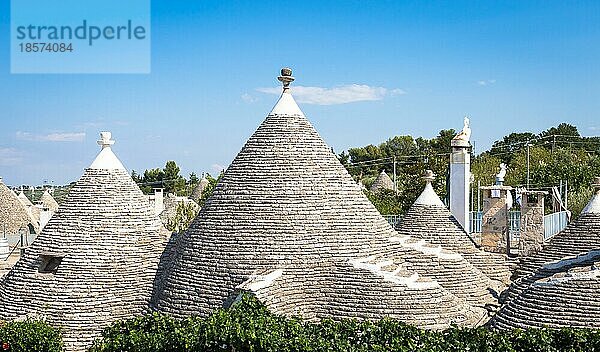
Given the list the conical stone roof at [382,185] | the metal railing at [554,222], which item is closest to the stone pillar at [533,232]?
the metal railing at [554,222]

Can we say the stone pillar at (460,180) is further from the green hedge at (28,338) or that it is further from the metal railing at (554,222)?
the green hedge at (28,338)

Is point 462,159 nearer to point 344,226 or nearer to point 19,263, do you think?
point 344,226

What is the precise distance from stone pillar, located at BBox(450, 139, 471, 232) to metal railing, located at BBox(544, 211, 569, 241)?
3054 millimetres

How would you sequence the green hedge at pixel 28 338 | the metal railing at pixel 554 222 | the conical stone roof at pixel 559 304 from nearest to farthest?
the conical stone roof at pixel 559 304 < the green hedge at pixel 28 338 < the metal railing at pixel 554 222

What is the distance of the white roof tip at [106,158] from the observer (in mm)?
14539

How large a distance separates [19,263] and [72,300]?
6.21ft

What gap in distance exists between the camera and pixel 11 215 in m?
38.0

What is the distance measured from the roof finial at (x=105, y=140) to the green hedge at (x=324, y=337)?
5.32 meters

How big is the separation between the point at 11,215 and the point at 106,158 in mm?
26369

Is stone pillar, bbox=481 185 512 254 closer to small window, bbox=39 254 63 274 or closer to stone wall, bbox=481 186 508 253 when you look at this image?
stone wall, bbox=481 186 508 253

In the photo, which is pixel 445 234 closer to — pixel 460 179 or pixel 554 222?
pixel 460 179

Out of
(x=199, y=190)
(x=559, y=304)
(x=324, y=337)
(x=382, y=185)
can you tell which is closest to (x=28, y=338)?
(x=324, y=337)

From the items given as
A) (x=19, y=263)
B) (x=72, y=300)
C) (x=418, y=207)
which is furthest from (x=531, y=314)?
(x=19, y=263)

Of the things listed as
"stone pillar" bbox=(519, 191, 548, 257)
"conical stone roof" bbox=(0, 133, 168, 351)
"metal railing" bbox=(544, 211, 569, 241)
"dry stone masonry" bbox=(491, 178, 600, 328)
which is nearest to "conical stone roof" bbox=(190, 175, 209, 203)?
"metal railing" bbox=(544, 211, 569, 241)
